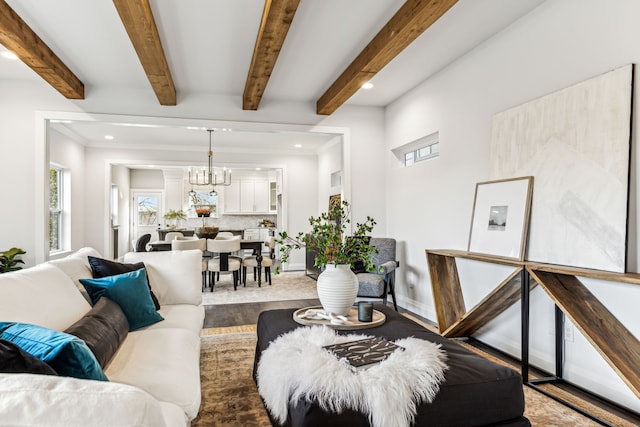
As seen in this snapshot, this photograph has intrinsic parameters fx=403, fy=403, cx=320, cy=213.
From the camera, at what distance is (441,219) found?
13.9 feet

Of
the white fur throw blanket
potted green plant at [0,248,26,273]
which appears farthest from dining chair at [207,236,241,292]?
the white fur throw blanket

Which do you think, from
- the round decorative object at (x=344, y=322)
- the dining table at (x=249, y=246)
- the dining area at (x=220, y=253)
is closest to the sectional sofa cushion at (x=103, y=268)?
the round decorative object at (x=344, y=322)

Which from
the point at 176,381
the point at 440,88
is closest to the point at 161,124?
the point at 440,88

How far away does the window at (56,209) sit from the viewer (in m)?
6.59

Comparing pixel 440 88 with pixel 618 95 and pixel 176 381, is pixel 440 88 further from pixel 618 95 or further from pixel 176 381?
pixel 176 381

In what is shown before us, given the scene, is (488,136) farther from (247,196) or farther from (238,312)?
(247,196)

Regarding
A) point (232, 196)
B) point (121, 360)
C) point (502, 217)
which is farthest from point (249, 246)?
point (121, 360)

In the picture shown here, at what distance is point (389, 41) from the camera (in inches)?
125

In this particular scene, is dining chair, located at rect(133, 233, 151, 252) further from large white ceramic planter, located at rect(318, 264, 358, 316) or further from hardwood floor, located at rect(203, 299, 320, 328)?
large white ceramic planter, located at rect(318, 264, 358, 316)

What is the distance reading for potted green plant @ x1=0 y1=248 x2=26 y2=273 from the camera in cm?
405

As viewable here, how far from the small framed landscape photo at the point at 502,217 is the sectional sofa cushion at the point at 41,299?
2.87 metres

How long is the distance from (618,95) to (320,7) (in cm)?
203

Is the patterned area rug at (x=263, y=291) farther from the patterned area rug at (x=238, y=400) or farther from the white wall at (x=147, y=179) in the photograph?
the white wall at (x=147, y=179)

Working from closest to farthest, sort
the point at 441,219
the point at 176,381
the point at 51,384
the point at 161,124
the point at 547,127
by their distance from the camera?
the point at 51,384 → the point at 176,381 → the point at 547,127 → the point at 441,219 → the point at 161,124
